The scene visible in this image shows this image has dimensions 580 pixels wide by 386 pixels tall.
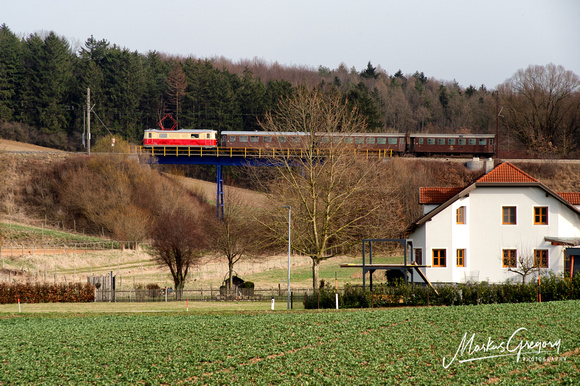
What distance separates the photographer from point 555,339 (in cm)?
1631

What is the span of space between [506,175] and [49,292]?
2956 centimetres

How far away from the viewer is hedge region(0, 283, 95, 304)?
3575 cm

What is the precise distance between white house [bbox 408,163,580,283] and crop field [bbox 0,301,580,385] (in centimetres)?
1586

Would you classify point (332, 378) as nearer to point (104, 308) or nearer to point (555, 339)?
point (555, 339)

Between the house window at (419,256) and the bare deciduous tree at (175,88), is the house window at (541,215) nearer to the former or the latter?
the house window at (419,256)

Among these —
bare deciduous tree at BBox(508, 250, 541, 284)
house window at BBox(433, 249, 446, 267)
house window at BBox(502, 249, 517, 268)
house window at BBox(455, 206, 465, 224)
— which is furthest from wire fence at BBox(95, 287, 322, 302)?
house window at BBox(502, 249, 517, 268)

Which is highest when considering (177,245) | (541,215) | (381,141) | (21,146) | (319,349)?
(21,146)

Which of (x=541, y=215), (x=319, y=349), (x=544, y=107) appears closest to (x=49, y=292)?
(x=319, y=349)

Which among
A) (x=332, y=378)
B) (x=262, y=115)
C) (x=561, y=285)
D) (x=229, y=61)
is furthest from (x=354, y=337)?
(x=229, y=61)

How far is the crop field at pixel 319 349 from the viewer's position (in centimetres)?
1498

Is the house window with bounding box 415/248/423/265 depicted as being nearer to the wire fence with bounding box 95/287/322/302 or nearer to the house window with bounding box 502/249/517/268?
the house window with bounding box 502/249/517/268

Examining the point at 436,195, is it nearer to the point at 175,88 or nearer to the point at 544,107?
the point at 544,107

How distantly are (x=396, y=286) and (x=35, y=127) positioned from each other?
87848mm

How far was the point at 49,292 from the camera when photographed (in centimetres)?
3631
